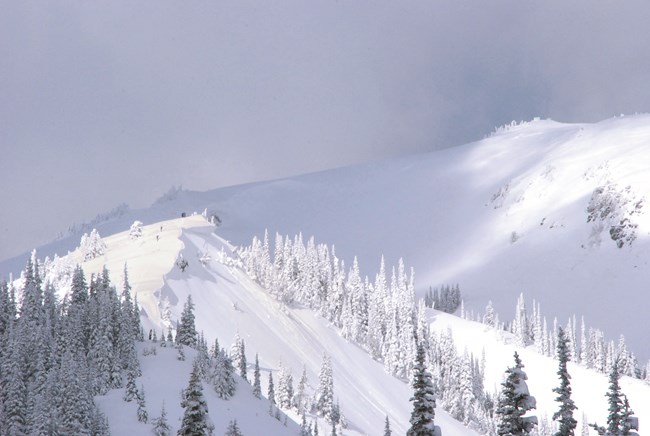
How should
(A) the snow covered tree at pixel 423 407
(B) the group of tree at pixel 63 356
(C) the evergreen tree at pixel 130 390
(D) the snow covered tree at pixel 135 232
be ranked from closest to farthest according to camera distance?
(A) the snow covered tree at pixel 423 407
(B) the group of tree at pixel 63 356
(C) the evergreen tree at pixel 130 390
(D) the snow covered tree at pixel 135 232

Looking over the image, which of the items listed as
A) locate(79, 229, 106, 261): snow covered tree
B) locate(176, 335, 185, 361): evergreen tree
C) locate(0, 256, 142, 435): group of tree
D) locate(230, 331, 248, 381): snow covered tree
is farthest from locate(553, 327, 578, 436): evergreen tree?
locate(79, 229, 106, 261): snow covered tree

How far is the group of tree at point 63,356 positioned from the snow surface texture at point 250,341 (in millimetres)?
3545

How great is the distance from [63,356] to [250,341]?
45.0 meters

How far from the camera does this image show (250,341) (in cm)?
9706

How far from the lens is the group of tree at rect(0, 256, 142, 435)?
46656 mm

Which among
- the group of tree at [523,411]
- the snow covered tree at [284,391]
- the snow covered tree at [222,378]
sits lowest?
the group of tree at [523,411]

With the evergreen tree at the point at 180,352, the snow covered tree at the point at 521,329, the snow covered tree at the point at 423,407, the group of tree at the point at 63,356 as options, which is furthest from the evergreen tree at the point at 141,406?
the snow covered tree at the point at 521,329

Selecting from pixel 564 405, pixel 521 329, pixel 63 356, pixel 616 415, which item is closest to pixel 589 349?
pixel 521 329

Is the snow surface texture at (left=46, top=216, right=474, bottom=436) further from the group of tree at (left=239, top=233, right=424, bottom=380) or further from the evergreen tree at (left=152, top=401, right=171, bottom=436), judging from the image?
the evergreen tree at (left=152, top=401, right=171, bottom=436)

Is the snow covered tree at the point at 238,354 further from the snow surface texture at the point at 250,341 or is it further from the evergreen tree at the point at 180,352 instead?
the evergreen tree at the point at 180,352

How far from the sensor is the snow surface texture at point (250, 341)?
6531cm

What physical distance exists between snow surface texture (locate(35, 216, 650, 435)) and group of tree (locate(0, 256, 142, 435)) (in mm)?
3545

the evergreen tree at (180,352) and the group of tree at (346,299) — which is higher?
the group of tree at (346,299)

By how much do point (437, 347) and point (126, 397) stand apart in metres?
105
